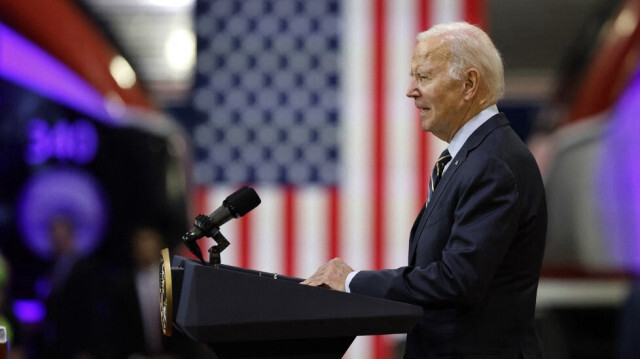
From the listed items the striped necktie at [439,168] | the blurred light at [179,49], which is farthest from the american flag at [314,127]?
the blurred light at [179,49]

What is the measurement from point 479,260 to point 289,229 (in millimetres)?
3558

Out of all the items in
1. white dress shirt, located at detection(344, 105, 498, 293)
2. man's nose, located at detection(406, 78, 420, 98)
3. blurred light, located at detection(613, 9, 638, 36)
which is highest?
blurred light, located at detection(613, 9, 638, 36)

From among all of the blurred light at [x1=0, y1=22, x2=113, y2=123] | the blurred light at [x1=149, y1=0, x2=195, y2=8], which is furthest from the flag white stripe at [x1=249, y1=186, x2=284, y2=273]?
the blurred light at [x1=149, y1=0, x2=195, y2=8]

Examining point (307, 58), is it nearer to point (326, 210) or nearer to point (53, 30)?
point (326, 210)

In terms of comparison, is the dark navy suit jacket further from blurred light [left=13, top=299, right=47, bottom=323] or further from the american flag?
the american flag

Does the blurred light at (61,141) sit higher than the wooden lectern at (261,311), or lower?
higher

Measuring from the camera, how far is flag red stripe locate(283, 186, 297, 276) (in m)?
5.04

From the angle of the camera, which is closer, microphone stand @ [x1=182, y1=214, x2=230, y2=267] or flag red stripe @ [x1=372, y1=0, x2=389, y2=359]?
microphone stand @ [x1=182, y1=214, x2=230, y2=267]

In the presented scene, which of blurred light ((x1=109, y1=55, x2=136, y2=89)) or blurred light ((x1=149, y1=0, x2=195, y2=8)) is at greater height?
blurred light ((x1=149, y1=0, x2=195, y2=8))

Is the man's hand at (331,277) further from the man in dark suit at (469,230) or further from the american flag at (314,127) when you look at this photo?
the american flag at (314,127)

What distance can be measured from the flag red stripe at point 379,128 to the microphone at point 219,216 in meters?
3.36

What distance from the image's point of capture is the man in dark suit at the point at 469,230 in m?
1.52

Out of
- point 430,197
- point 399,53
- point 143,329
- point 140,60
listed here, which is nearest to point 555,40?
point 140,60

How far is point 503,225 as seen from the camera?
1.52 metres
